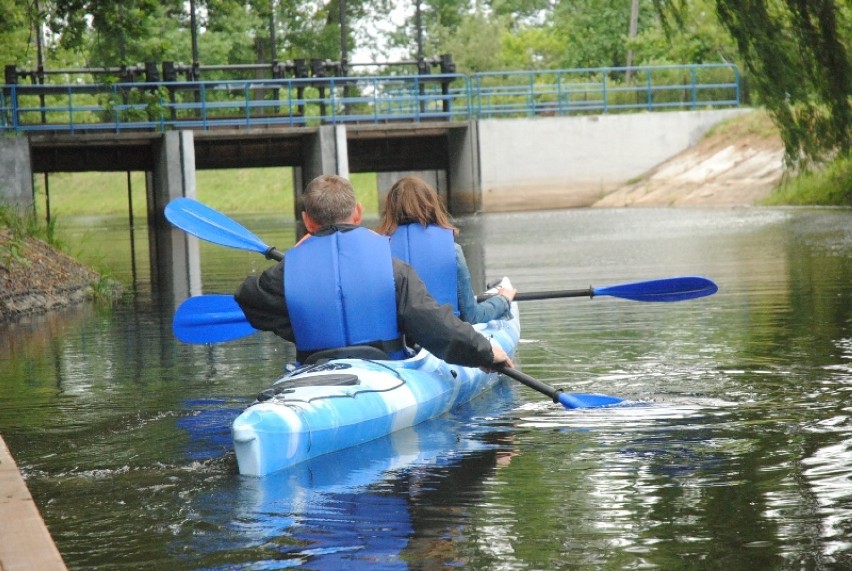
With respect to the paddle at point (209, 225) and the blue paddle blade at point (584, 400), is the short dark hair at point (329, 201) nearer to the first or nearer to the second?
the paddle at point (209, 225)

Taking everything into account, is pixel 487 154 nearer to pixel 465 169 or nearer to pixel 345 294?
pixel 465 169

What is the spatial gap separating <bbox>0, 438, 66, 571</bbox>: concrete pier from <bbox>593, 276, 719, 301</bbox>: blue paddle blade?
4.82 metres

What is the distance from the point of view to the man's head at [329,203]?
6746mm

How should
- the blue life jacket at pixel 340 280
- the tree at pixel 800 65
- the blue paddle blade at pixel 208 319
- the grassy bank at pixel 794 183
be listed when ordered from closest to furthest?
the blue life jacket at pixel 340 280 < the tree at pixel 800 65 < the blue paddle blade at pixel 208 319 < the grassy bank at pixel 794 183

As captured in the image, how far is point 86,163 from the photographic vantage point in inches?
1341

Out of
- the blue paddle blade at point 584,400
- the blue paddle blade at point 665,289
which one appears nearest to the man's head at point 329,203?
the blue paddle blade at point 584,400

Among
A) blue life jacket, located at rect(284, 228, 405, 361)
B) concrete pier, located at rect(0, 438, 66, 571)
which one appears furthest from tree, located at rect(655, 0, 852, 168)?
concrete pier, located at rect(0, 438, 66, 571)

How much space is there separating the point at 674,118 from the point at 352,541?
34.0 m

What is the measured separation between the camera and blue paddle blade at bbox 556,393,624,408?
7230mm

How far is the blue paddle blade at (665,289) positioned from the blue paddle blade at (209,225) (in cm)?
250

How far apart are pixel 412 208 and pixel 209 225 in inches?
52.2

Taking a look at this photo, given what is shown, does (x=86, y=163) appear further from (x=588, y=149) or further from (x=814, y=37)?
(x=814, y=37)

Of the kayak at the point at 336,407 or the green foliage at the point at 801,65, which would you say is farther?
the green foliage at the point at 801,65

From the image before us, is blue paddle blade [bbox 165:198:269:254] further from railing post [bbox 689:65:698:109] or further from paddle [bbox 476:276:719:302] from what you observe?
railing post [bbox 689:65:698:109]
